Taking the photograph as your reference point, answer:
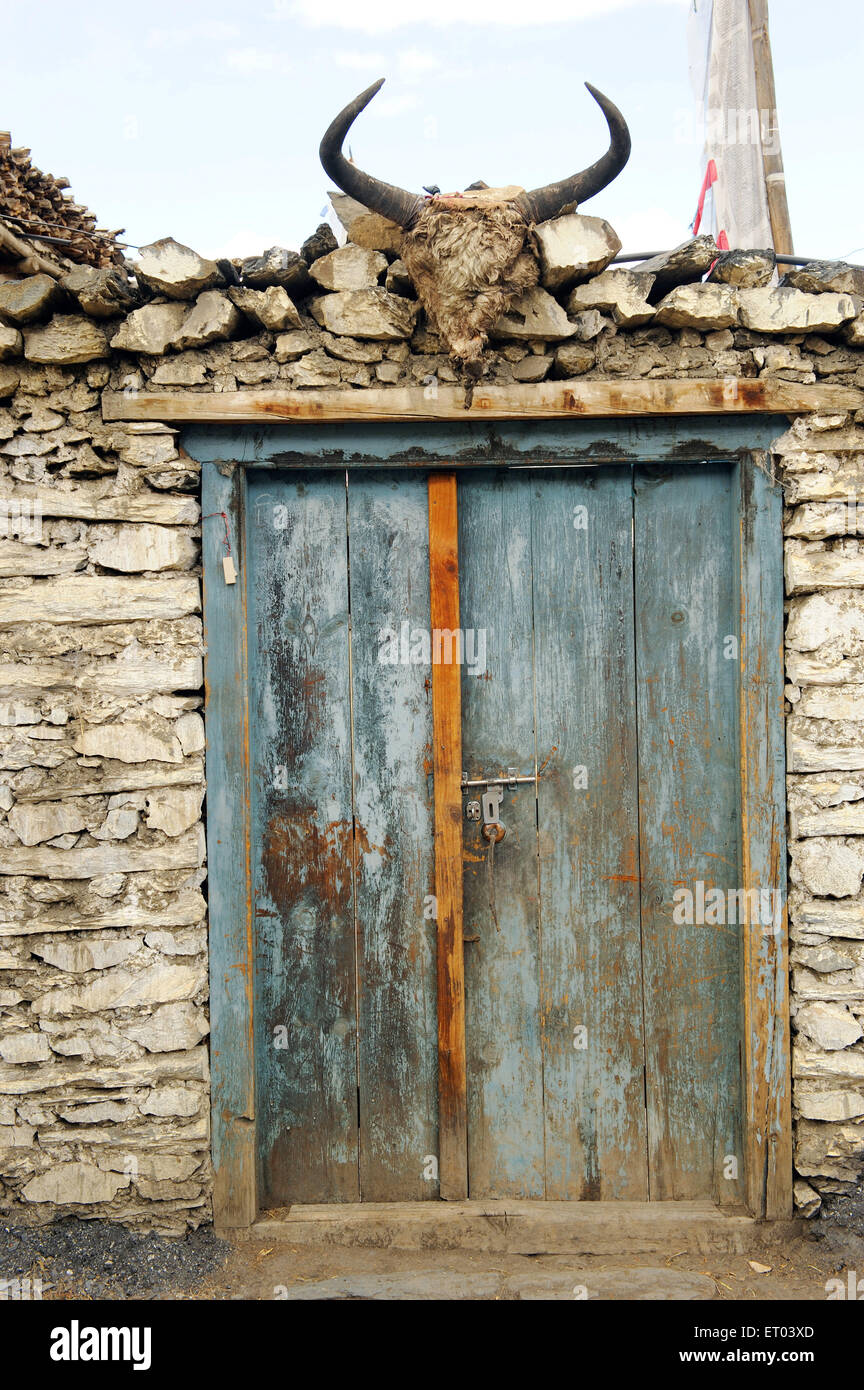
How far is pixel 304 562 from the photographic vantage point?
2.55m

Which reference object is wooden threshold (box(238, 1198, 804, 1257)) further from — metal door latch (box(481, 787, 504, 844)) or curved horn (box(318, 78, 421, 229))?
curved horn (box(318, 78, 421, 229))

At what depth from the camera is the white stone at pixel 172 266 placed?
7.52ft

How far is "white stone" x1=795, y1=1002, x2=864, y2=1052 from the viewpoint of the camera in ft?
8.02

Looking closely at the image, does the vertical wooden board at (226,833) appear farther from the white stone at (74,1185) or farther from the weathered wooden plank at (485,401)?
the white stone at (74,1185)

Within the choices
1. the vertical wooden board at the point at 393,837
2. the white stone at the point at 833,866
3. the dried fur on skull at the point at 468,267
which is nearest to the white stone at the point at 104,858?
the vertical wooden board at the point at 393,837

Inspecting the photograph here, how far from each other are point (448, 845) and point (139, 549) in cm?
131

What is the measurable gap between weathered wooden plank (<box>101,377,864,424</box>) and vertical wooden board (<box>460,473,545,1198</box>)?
0.25 metres

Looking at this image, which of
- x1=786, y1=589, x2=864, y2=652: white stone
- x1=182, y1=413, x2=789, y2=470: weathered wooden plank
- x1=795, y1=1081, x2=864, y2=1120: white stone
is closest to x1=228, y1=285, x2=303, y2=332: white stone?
x1=182, y1=413, x2=789, y2=470: weathered wooden plank

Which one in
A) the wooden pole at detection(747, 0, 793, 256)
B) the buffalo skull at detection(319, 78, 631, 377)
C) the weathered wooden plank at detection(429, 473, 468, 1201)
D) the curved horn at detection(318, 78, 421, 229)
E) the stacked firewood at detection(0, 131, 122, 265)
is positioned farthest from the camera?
the wooden pole at detection(747, 0, 793, 256)

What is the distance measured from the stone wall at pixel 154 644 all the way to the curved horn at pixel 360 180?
15cm

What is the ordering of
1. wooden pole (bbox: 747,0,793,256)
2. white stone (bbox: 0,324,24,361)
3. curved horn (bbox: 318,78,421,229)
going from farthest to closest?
wooden pole (bbox: 747,0,793,256), white stone (bbox: 0,324,24,361), curved horn (bbox: 318,78,421,229)

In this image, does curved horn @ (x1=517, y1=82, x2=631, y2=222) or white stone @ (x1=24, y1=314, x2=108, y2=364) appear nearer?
curved horn @ (x1=517, y1=82, x2=631, y2=222)

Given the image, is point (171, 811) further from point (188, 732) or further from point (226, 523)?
point (226, 523)
